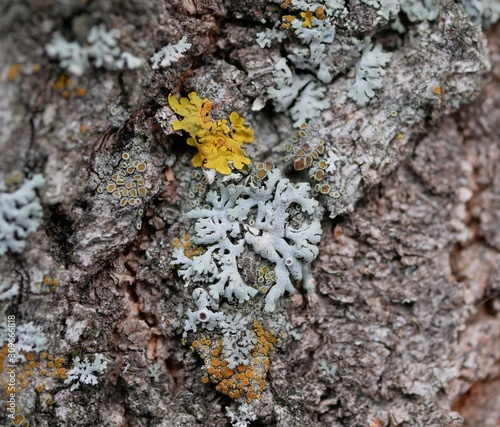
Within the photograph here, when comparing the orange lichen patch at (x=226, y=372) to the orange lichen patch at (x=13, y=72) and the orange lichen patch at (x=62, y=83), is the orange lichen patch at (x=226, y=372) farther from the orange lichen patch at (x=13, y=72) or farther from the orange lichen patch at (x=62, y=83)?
the orange lichen patch at (x=13, y=72)

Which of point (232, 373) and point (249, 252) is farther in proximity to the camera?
point (249, 252)

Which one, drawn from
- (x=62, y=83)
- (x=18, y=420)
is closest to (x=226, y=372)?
(x=18, y=420)

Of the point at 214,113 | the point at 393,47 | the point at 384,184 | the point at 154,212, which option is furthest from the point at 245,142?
the point at 393,47

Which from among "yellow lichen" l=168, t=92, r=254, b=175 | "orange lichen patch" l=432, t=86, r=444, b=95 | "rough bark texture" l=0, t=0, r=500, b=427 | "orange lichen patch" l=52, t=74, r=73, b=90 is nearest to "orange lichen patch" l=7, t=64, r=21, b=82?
"rough bark texture" l=0, t=0, r=500, b=427

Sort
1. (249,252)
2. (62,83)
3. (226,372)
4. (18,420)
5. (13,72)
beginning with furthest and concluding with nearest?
(249,252) < (226,372) < (18,420) < (62,83) < (13,72)

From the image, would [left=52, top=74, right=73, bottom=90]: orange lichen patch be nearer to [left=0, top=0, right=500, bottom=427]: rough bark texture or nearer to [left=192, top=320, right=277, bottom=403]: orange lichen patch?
[left=0, top=0, right=500, bottom=427]: rough bark texture

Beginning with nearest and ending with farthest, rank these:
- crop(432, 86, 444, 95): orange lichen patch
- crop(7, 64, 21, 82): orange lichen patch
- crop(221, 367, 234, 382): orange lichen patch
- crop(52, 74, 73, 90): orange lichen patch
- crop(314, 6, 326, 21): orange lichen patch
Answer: crop(7, 64, 21, 82): orange lichen patch, crop(52, 74, 73, 90): orange lichen patch, crop(221, 367, 234, 382): orange lichen patch, crop(314, 6, 326, 21): orange lichen patch, crop(432, 86, 444, 95): orange lichen patch

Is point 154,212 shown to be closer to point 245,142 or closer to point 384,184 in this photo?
point 245,142

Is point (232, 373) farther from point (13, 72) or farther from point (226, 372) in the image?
point (13, 72)
